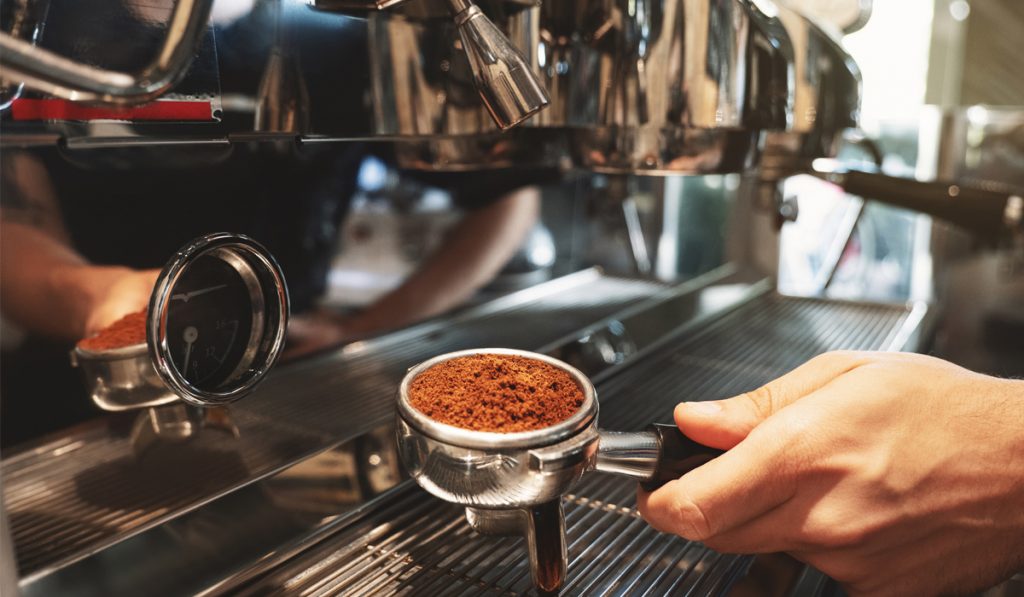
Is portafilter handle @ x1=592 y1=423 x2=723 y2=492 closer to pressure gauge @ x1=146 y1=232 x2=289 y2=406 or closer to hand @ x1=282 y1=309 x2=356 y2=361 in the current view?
pressure gauge @ x1=146 y1=232 x2=289 y2=406

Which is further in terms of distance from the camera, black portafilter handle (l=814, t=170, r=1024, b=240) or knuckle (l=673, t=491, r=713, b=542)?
black portafilter handle (l=814, t=170, r=1024, b=240)

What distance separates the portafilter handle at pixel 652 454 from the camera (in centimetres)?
39

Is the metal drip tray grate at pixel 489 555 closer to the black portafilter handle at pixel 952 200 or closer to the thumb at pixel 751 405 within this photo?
the thumb at pixel 751 405

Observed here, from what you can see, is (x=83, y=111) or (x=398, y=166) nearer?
(x=83, y=111)

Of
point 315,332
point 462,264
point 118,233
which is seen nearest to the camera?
point 118,233

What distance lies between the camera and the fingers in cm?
39

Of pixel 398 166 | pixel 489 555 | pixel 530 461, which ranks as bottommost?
pixel 489 555

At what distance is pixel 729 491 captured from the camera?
1.29 feet

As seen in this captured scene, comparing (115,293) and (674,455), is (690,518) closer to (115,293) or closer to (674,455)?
(674,455)

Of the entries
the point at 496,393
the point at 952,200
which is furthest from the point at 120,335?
the point at 952,200

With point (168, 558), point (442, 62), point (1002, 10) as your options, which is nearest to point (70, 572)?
point (168, 558)

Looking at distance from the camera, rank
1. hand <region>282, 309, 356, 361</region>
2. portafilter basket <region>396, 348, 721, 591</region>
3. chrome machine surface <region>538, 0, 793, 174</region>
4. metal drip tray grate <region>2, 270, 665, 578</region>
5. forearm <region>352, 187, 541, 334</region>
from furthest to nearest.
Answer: forearm <region>352, 187, 541, 334</region> < hand <region>282, 309, 356, 361</region> < chrome machine surface <region>538, 0, 793, 174</region> < metal drip tray grate <region>2, 270, 665, 578</region> < portafilter basket <region>396, 348, 721, 591</region>

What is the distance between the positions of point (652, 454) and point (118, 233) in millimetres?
422

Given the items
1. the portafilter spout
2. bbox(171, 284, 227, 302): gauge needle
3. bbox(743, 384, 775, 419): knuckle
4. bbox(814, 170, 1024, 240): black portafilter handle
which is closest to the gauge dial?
bbox(171, 284, 227, 302): gauge needle
